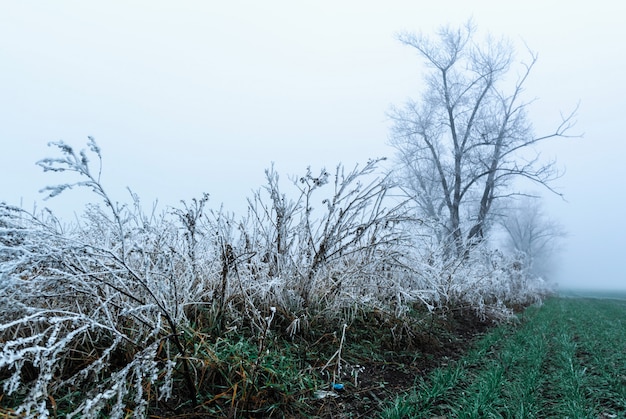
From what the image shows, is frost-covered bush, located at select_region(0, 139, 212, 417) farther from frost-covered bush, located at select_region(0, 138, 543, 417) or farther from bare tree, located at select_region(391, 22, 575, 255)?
bare tree, located at select_region(391, 22, 575, 255)

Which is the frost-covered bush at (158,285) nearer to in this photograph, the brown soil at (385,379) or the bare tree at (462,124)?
the brown soil at (385,379)

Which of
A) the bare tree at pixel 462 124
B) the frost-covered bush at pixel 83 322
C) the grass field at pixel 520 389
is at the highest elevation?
the bare tree at pixel 462 124

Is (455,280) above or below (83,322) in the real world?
above

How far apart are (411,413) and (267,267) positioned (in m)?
1.98

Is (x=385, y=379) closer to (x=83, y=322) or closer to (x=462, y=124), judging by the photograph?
(x=83, y=322)

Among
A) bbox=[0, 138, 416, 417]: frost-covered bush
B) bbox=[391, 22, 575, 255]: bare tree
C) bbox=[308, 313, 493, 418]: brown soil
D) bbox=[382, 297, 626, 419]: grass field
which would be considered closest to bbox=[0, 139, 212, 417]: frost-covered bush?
bbox=[0, 138, 416, 417]: frost-covered bush

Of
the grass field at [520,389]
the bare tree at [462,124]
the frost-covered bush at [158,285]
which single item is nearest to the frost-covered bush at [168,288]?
the frost-covered bush at [158,285]

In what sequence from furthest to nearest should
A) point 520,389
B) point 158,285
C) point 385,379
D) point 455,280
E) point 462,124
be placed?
point 462,124 < point 455,280 < point 385,379 < point 520,389 < point 158,285

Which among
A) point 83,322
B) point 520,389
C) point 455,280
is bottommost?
point 520,389

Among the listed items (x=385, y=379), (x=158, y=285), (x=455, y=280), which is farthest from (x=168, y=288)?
(x=455, y=280)

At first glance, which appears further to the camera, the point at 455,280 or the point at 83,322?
the point at 455,280

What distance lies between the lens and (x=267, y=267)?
396 cm

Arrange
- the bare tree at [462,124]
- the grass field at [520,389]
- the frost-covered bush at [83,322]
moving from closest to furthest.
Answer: the frost-covered bush at [83,322] < the grass field at [520,389] < the bare tree at [462,124]

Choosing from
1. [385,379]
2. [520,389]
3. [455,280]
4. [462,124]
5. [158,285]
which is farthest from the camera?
[462,124]
